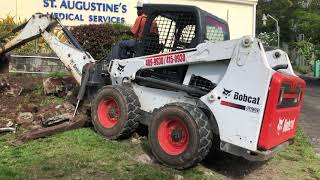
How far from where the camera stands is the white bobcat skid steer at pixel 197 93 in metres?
6.98

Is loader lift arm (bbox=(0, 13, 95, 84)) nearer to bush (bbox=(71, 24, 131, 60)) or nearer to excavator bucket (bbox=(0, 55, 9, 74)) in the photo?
excavator bucket (bbox=(0, 55, 9, 74))

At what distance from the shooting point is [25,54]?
14000 millimetres

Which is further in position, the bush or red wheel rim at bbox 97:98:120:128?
the bush

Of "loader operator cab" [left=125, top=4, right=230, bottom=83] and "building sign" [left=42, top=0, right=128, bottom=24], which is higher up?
"building sign" [left=42, top=0, right=128, bottom=24]

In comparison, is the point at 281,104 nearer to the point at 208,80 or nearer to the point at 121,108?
the point at 208,80

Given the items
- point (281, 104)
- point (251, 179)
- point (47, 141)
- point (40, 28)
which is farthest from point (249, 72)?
point (40, 28)

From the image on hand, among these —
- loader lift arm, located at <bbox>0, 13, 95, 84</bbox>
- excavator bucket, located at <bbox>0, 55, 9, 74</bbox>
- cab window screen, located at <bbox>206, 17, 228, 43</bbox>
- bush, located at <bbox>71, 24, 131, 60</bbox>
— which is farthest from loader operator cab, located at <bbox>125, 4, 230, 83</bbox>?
bush, located at <bbox>71, 24, 131, 60</bbox>

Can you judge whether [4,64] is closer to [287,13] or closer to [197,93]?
[197,93]

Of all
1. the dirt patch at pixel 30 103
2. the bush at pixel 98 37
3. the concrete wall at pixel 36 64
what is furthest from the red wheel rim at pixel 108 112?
the bush at pixel 98 37

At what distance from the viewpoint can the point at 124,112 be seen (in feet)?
27.1

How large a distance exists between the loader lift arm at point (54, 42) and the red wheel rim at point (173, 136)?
259cm

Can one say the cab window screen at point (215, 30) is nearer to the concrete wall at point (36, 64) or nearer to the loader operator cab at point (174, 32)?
the loader operator cab at point (174, 32)

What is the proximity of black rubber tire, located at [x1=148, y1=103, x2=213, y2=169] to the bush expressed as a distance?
7.40 m

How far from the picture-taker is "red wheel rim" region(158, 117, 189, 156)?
Answer: 24.6 ft
